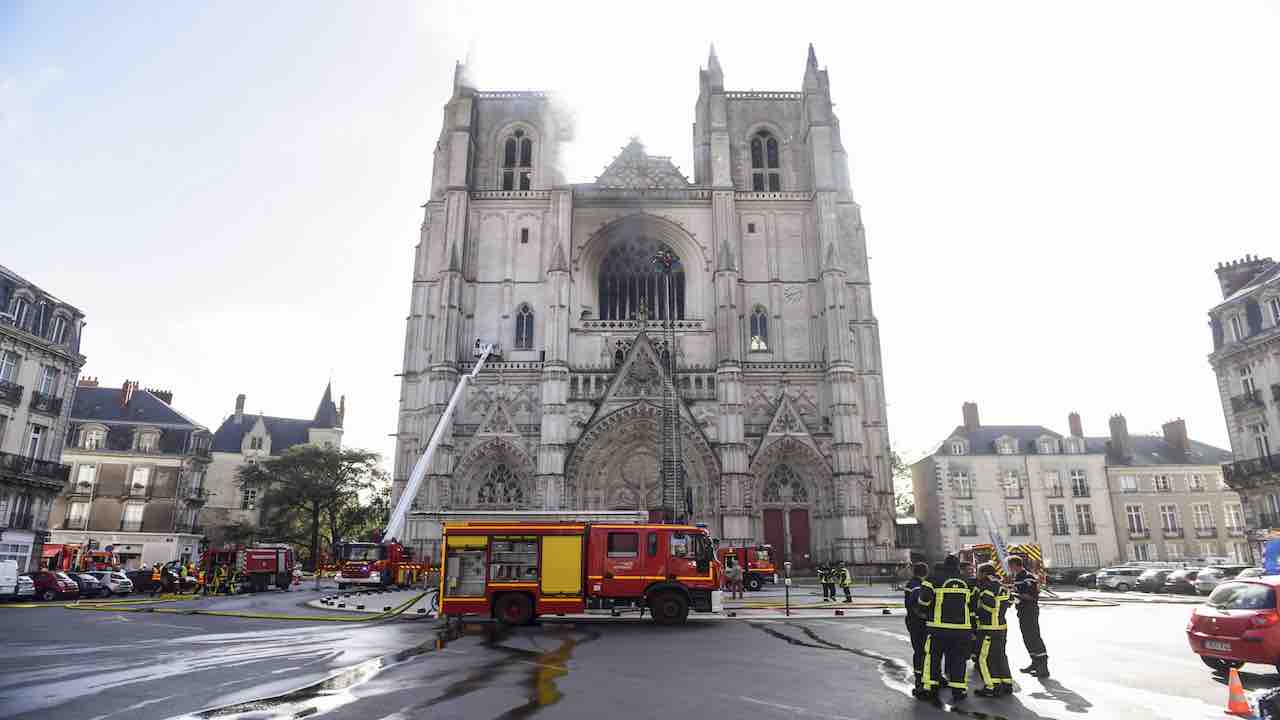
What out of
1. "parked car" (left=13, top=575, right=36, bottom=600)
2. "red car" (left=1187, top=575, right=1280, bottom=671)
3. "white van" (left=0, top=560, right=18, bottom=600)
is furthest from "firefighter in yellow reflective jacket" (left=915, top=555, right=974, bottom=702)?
"parked car" (left=13, top=575, right=36, bottom=600)

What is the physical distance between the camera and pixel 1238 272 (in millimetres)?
30422

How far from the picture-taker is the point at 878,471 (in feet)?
106

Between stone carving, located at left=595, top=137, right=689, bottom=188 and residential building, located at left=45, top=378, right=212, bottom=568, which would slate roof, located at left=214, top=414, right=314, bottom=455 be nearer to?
residential building, located at left=45, top=378, right=212, bottom=568

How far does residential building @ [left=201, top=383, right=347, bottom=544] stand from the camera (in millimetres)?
53438

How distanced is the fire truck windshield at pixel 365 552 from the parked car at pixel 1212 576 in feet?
99.7

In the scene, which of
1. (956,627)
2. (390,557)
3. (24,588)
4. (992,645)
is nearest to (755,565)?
(390,557)

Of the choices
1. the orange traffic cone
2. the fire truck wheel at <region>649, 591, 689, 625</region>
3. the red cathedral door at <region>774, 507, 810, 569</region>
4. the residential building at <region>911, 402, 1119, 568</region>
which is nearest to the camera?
the orange traffic cone

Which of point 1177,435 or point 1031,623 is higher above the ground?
point 1177,435

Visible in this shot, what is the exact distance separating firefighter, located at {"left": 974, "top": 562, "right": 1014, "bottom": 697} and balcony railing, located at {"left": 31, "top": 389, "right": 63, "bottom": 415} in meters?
34.0

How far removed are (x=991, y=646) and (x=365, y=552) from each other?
84.2 feet

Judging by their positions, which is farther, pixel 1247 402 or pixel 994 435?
pixel 994 435

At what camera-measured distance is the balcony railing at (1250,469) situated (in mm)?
26641

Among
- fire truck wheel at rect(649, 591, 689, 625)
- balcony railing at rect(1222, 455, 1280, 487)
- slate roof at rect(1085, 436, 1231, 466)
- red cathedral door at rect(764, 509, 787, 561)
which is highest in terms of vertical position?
slate roof at rect(1085, 436, 1231, 466)

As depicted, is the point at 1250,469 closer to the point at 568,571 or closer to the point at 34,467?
the point at 568,571
